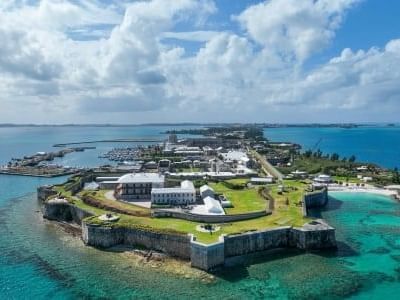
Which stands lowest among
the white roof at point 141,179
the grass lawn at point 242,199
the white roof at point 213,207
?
the grass lawn at point 242,199

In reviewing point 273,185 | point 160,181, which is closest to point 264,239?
point 160,181

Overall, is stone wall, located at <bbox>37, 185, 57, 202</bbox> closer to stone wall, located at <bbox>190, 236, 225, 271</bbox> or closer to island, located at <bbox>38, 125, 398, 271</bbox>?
island, located at <bbox>38, 125, 398, 271</bbox>

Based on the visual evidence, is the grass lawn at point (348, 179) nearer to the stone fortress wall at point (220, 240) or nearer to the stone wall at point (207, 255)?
the stone fortress wall at point (220, 240)

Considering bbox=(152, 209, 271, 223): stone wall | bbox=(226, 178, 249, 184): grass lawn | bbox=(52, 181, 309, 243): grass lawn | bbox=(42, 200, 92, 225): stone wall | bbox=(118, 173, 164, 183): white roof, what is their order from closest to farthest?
1. bbox=(52, 181, 309, 243): grass lawn
2. bbox=(152, 209, 271, 223): stone wall
3. bbox=(42, 200, 92, 225): stone wall
4. bbox=(118, 173, 164, 183): white roof
5. bbox=(226, 178, 249, 184): grass lawn

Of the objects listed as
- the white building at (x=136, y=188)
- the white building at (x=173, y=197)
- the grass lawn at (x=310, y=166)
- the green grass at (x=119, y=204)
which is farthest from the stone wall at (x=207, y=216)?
the grass lawn at (x=310, y=166)

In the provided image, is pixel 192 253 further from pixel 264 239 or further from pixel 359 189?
pixel 359 189

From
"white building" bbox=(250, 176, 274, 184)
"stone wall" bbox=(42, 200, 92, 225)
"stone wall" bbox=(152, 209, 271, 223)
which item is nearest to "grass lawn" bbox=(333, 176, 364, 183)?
"white building" bbox=(250, 176, 274, 184)

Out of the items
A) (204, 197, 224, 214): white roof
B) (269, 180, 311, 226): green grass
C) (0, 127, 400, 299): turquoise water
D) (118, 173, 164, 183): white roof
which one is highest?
(118, 173, 164, 183): white roof
